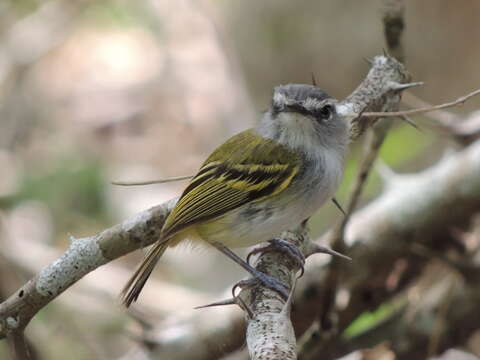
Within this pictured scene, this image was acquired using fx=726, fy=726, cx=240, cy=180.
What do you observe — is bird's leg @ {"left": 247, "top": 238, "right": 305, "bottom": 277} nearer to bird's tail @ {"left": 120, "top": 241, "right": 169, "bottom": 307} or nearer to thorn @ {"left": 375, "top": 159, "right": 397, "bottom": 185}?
bird's tail @ {"left": 120, "top": 241, "right": 169, "bottom": 307}

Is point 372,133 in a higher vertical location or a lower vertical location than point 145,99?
higher

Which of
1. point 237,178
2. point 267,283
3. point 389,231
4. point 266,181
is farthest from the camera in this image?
point 389,231

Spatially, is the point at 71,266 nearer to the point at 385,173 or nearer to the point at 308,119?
the point at 308,119

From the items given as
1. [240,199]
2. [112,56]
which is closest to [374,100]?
[240,199]

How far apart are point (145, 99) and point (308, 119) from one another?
6142 mm

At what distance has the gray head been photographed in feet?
10.7

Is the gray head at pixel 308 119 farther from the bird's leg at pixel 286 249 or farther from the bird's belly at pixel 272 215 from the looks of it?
the bird's leg at pixel 286 249

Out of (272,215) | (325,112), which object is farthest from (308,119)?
(272,215)

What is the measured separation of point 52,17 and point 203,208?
4.72 meters

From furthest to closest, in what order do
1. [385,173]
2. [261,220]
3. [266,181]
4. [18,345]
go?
[385,173] → [266,181] → [261,220] → [18,345]

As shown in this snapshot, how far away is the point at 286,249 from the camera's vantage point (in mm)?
3055

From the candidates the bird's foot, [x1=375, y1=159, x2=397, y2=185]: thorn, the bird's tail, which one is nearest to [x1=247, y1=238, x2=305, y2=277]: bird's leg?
the bird's foot

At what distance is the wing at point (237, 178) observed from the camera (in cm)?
311

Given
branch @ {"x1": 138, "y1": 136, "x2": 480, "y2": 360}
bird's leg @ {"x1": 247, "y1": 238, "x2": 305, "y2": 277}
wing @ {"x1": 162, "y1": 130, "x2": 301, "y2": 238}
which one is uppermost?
wing @ {"x1": 162, "y1": 130, "x2": 301, "y2": 238}
